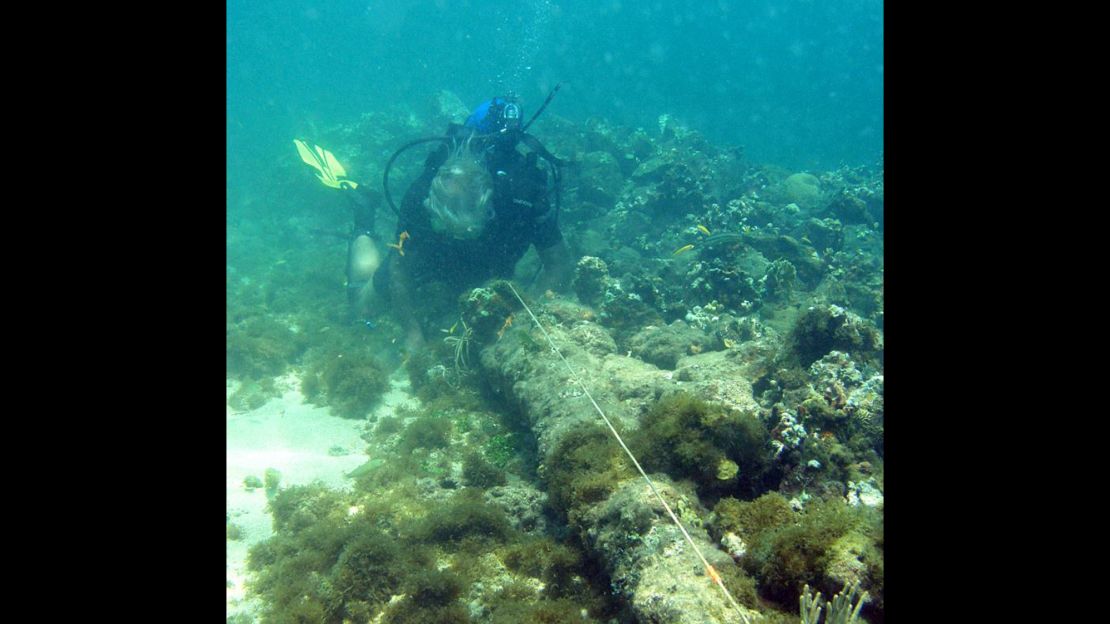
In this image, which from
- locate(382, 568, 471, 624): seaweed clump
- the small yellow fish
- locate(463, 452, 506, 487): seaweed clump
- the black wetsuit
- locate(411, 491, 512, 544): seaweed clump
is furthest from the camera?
the small yellow fish

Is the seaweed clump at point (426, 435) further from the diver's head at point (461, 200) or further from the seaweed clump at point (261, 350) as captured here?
the seaweed clump at point (261, 350)

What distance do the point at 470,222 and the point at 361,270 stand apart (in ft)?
14.9

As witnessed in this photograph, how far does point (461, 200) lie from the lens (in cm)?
835

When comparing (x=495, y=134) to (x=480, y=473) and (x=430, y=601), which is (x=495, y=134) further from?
(x=430, y=601)

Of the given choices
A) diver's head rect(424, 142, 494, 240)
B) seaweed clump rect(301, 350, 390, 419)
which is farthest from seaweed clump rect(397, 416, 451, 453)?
diver's head rect(424, 142, 494, 240)

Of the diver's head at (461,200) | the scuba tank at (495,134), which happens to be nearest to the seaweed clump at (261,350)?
the diver's head at (461,200)

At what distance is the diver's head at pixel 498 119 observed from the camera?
914cm

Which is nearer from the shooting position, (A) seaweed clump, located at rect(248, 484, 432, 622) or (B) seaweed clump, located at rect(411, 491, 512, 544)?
(A) seaweed clump, located at rect(248, 484, 432, 622)

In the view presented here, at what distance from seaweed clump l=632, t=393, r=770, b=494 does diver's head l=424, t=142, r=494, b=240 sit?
539 cm

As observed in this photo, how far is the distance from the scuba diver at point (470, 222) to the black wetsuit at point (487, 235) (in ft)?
0.06

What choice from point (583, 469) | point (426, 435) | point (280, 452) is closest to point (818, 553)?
point (583, 469)

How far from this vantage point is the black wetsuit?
8.86 m

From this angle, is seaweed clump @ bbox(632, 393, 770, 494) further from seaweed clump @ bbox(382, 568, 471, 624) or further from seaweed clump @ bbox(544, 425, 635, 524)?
seaweed clump @ bbox(382, 568, 471, 624)
